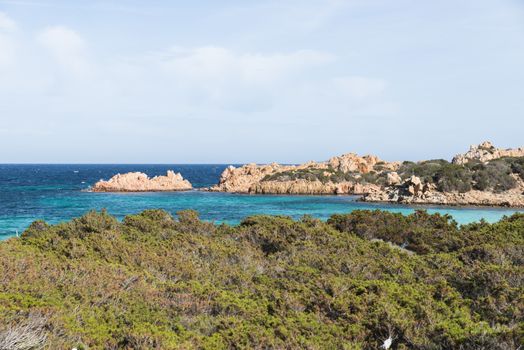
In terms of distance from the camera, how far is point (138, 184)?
7000 cm

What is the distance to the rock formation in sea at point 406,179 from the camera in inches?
2046

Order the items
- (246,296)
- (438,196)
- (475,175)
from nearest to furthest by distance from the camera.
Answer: (246,296)
(438,196)
(475,175)

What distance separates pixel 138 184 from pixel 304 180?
78.5 feet

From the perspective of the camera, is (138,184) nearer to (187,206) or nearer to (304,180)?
(187,206)

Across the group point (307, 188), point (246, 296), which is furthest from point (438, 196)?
point (246, 296)

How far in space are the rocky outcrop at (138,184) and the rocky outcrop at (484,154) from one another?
128 feet

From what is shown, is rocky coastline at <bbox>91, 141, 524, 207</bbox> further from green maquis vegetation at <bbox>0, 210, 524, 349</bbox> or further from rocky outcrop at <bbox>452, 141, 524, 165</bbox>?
green maquis vegetation at <bbox>0, 210, 524, 349</bbox>

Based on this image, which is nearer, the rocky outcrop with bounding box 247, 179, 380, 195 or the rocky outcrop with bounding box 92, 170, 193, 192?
the rocky outcrop with bounding box 247, 179, 380, 195

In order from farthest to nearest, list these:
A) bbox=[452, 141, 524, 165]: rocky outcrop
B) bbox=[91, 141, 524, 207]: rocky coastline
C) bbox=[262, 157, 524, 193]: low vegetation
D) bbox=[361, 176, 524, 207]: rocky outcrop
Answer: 1. bbox=[452, 141, 524, 165]: rocky outcrop
2. bbox=[262, 157, 524, 193]: low vegetation
3. bbox=[91, 141, 524, 207]: rocky coastline
4. bbox=[361, 176, 524, 207]: rocky outcrop

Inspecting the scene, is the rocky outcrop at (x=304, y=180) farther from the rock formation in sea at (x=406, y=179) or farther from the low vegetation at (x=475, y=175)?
the low vegetation at (x=475, y=175)

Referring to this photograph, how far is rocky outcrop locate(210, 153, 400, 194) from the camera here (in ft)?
219

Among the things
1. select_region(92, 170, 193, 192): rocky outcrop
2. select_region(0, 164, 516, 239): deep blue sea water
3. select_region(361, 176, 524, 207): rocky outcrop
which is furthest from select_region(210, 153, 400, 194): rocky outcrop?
select_region(361, 176, 524, 207): rocky outcrop

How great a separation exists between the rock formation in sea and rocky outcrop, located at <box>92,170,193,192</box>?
247 inches

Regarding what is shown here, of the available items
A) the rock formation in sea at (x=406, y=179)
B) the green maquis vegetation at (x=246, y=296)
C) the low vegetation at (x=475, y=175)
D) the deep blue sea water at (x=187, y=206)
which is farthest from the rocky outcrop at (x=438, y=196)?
the green maquis vegetation at (x=246, y=296)
